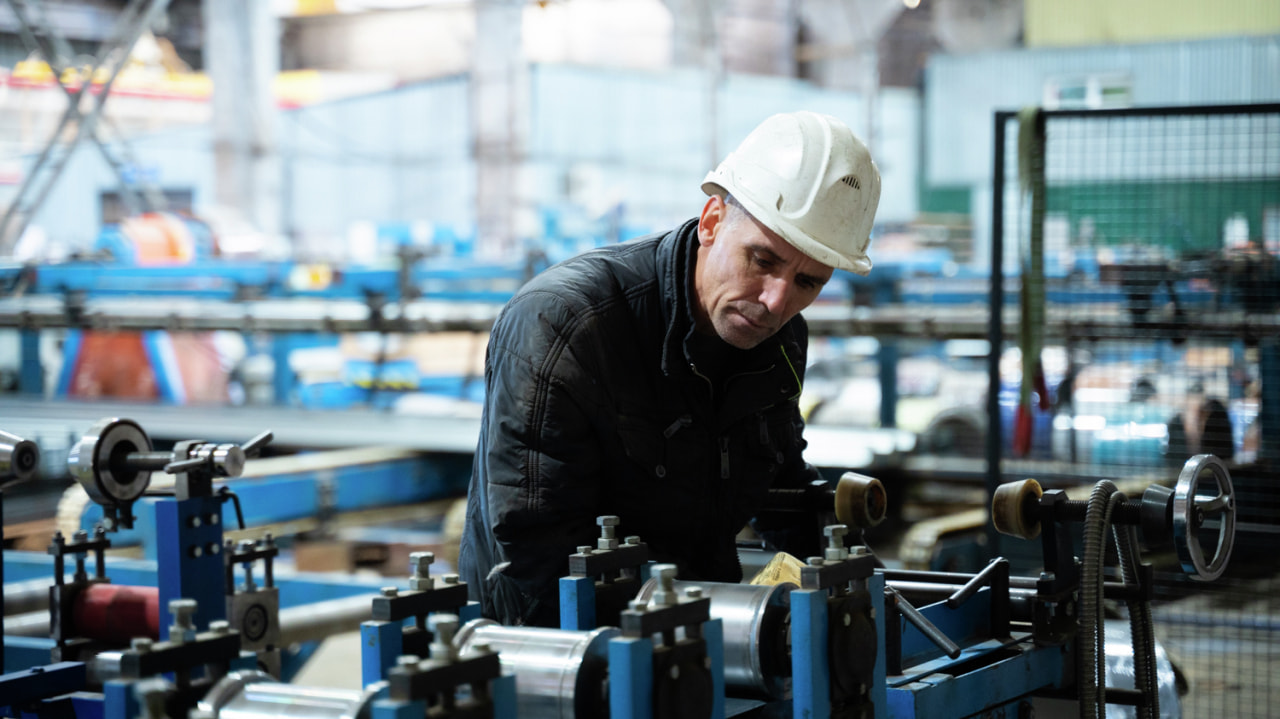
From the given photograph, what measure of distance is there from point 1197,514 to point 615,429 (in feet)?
2.66

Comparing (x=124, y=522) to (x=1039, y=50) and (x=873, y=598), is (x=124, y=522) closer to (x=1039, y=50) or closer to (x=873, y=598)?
(x=873, y=598)

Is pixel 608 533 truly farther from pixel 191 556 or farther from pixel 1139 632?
pixel 191 556

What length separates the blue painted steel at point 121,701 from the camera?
1005 millimetres

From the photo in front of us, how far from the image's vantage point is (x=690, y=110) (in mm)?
16469

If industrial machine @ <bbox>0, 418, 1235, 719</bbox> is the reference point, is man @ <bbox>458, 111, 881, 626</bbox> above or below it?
above

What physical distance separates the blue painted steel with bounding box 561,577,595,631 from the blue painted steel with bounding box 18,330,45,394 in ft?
21.7

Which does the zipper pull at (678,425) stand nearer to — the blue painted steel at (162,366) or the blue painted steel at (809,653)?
the blue painted steel at (809,653)

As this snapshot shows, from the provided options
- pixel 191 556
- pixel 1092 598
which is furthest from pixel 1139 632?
pixel 191 556

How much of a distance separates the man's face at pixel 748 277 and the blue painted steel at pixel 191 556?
3.77 feet

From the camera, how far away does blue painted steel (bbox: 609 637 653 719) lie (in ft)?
3.62

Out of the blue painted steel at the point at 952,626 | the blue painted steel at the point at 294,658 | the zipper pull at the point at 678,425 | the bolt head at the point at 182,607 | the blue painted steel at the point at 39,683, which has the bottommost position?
the blue painted steel at the point at 294,658

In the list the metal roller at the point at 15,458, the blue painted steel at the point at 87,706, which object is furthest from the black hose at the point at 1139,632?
the metal roller at the point at 15,458

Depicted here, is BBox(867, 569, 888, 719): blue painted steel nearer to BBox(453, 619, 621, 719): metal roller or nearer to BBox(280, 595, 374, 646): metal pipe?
BBox(453, 619, 621, 719): metal roller

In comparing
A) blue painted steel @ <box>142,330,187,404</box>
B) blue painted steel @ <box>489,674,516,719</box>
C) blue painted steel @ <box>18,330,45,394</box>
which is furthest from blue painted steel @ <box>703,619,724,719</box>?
blue painted steel @ <box>142,330,187,404</box>
